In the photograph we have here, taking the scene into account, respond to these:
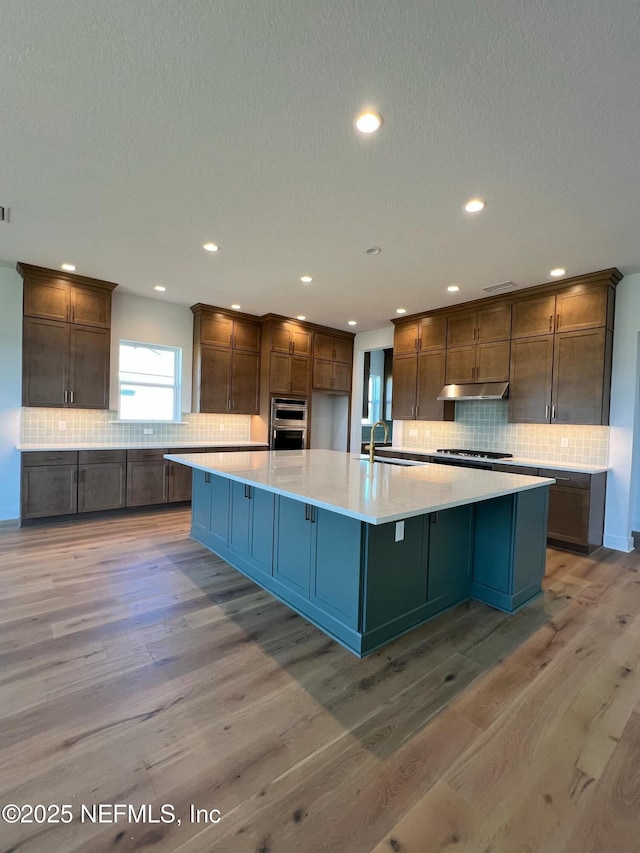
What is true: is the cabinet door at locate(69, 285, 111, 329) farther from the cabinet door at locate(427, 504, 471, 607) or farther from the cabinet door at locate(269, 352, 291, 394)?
the cabinet door at locate(427, 504, 471, 607)

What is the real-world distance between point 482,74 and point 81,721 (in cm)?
334

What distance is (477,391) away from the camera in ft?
16.3

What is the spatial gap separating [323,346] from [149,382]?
9.55ft

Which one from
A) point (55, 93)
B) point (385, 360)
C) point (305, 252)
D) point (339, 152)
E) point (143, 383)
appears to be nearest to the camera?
point (55, 93)

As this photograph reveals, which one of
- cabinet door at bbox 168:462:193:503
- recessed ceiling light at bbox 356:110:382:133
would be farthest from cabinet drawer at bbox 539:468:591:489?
cabinet door at bbox 168:462:193:503

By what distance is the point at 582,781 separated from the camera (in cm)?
144

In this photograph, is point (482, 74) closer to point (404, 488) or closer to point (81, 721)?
point (404, 488)

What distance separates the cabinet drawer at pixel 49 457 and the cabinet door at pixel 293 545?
10.3ft

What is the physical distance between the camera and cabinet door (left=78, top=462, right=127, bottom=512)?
462cm

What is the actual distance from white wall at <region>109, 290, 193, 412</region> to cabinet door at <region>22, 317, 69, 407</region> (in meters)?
0.61

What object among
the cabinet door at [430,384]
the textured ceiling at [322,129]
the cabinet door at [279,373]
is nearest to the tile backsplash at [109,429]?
the cabinet door at [279,373]

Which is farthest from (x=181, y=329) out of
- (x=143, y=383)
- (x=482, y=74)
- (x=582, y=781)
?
(x=582, y=781)

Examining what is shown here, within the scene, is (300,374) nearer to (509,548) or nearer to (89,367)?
(89,367)

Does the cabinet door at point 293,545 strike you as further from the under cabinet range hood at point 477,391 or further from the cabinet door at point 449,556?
the under cabinet range hood at point 477,391
